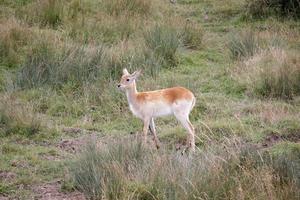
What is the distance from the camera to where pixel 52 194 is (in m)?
6.77

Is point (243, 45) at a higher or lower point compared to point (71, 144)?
higher

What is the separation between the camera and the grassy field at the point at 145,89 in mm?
6238

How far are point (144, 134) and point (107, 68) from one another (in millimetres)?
3128

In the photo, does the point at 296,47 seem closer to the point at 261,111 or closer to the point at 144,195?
the point at 261,111

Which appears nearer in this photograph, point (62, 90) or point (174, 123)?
point (174, 123)

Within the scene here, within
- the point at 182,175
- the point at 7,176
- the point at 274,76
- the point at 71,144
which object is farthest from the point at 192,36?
the point at 182,175

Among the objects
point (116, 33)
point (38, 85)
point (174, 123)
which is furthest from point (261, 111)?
point (116, 33)

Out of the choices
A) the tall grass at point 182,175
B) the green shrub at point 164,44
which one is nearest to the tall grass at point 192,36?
the green shrub at point 164,44

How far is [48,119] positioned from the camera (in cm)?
934

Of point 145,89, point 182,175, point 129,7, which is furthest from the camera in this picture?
point 129,7

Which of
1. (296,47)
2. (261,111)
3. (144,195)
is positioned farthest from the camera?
(296,47)

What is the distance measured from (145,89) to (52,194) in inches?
159

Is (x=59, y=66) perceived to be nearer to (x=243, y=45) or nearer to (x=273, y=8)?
(x=243, y=45)

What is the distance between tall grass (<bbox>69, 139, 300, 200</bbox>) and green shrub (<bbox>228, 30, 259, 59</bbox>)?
522 cm
